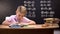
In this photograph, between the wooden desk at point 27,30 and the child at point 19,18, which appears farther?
the child at point 19,18

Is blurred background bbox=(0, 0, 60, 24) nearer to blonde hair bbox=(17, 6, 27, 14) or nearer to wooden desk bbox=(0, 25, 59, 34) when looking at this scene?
blonde hair bbox=(17, 6, 27, 14)

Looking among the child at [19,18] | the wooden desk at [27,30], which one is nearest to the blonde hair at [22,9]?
the child at [19,18]

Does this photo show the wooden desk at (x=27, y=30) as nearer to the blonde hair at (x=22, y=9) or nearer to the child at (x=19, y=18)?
the child at (x=19, y=18)

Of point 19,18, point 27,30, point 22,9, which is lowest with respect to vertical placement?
point 27,30

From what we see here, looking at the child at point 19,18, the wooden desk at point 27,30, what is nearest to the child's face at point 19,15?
the child at point 19,18

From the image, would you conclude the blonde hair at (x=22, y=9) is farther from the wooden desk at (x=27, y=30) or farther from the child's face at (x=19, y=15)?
the wooden desk at (x=27, y=30)

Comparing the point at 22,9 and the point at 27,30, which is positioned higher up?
the point at 22,9

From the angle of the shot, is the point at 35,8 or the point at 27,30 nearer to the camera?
the point at 27,30

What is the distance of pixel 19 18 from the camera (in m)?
3.06

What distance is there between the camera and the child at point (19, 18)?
3.01 meters

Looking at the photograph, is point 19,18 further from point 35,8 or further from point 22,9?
point 35,8

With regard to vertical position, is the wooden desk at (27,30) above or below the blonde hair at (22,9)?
below

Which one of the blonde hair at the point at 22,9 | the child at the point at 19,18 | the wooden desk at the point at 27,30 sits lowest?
the wooden desk at the point at 27,30

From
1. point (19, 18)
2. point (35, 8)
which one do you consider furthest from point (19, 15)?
point (35, 8)
